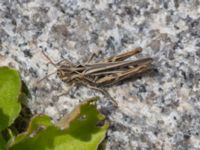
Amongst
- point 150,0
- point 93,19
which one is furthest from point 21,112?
point 150,0

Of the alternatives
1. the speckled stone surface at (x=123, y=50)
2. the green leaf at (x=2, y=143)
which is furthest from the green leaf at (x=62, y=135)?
the speckled stone surface at (x=123, y=50)

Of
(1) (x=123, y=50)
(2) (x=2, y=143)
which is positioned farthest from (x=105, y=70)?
(2) (x=2, y=143)

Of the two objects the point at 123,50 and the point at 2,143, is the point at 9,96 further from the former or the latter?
the point at 123,50

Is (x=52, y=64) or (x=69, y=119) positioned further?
(x=52, y=64)

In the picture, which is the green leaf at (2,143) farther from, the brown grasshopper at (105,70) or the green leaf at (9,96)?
the brown grasshopper at (105,70)

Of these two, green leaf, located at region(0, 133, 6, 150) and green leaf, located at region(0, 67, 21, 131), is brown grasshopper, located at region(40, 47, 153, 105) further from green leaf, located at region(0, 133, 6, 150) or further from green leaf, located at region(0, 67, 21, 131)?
green leaf, located at region(0, 133, 6, 150)

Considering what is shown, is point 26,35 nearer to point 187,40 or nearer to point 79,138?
point 79,138
